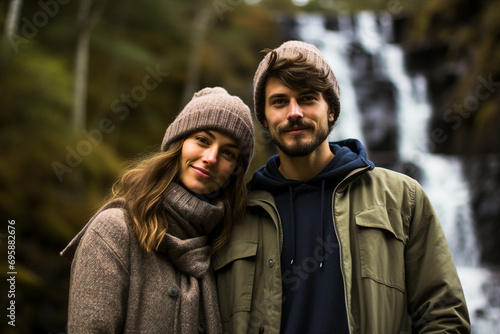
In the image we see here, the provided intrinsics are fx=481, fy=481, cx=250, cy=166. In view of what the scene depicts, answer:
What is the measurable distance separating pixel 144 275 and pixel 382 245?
3.90ft

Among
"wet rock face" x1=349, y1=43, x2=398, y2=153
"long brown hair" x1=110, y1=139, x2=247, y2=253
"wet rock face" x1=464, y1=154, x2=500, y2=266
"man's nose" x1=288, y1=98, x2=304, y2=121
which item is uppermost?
"wet rock face" x1=349, y1=43, x2=398, y2=153

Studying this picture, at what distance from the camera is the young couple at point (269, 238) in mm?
2287

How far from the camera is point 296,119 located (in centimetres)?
267

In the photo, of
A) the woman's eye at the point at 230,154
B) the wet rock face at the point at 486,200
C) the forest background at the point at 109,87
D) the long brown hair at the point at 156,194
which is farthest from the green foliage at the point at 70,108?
the wet rock face at the point at 486,200

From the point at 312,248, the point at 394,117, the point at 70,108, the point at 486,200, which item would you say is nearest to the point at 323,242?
the point at 312,248

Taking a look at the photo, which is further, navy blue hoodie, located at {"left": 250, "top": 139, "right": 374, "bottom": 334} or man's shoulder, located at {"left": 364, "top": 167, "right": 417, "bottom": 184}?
man's shoulder, located at {"left": 364, "top": 167, "right": 417, "bottom": 184}

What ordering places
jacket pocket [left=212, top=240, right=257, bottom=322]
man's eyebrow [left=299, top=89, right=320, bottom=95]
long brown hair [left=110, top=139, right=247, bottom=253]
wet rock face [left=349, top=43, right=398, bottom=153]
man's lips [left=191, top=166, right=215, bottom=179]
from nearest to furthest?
long brown hair [left=110, top=139, right=247, bottom=253] → jacket pocket [left=212, top=240, right=257, bottom=322] → man's lips [left=191, top=166, right=215, bottom=179] → man's eyebrow [left=299, top=89, right=320, bottom=95] → wet rock face [left=349, top=43, right=398, bottom=153]

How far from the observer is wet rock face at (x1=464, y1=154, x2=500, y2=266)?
9609mm

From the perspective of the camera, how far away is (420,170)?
1166 cm

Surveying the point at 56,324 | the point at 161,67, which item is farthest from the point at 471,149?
the point at 56,324

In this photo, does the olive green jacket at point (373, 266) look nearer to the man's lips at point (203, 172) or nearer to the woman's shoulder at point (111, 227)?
the man's lips at point (203, 172)

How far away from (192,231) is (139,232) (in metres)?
0.32

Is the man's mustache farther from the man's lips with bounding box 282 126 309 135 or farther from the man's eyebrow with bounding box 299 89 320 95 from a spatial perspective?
the man's eyebrow with bounding box 299 89 320 95

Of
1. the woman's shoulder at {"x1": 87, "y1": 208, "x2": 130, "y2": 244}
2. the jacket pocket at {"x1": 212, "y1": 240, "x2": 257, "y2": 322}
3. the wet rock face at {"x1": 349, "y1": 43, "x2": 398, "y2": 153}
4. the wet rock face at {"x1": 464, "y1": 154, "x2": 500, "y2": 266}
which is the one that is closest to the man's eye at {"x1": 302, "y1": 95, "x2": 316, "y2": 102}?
the jacket pocket at {"x1": 212, "y1": 240, "x2": 257, "y2": 322}
